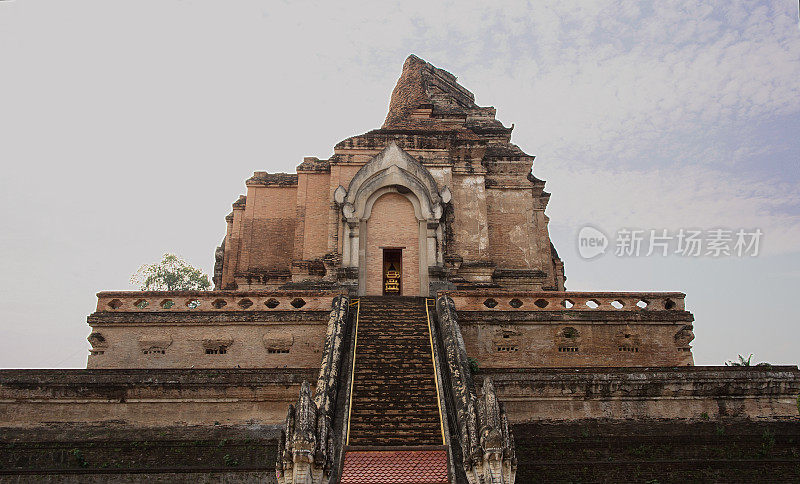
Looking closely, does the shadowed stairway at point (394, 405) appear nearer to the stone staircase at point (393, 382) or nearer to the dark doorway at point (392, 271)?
the stone staircase at point (393, 382)

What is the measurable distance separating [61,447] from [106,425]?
0.88 metres

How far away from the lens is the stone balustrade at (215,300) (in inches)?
578

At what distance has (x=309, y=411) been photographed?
29.7ft

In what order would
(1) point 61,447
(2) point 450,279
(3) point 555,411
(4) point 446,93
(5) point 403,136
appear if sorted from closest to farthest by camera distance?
(1) point 61,447
(3) point 555,411
(2) point 450,279
(5) point 403,136
(4) point 446,93

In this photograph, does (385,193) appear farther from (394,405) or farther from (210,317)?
(394,405)

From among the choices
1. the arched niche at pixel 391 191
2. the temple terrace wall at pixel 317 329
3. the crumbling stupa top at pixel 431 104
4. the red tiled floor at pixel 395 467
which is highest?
the crumbling stupa top at pixel 431 104

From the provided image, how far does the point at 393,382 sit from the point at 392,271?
794 cm

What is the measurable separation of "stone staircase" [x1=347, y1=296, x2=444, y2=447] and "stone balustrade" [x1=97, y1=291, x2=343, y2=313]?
1426 millimetres

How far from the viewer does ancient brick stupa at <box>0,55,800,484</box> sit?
10156 mm

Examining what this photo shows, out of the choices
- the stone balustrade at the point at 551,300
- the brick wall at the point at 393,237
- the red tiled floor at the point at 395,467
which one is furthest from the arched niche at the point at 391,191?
the red tiled floor at the point at 395,467

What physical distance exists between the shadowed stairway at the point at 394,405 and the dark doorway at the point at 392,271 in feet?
14.2

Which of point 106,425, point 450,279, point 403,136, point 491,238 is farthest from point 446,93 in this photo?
point 106,425

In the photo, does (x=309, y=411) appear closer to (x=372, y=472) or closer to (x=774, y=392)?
(x=372, y=472)

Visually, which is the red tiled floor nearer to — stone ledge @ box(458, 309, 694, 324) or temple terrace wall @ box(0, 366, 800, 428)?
temple terrace wall @ box(0, 366, 800, 428)
